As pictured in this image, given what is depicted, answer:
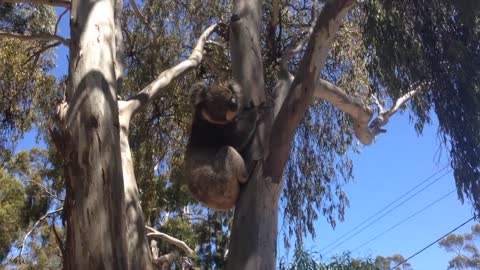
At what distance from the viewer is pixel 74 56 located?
13.5ft

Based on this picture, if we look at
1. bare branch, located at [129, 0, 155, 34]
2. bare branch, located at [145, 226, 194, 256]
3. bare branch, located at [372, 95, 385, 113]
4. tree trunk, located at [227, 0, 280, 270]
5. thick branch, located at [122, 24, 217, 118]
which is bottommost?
tree trunk, located at [227, 0, 280, 270]

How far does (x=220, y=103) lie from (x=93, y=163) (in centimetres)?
90

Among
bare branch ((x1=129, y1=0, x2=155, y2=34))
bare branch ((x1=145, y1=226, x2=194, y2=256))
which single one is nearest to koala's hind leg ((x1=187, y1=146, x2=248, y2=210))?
bare branch ((x1=129, y1=0, x2=155, y2=34))

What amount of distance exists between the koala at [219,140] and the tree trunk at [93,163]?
604 mm

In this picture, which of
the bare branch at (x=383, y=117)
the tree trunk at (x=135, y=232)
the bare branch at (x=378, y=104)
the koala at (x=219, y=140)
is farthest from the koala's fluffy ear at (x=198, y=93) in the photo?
the bare branch at (x=378, y=104)

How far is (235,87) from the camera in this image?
406 cm

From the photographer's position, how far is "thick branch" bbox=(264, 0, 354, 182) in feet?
12.0

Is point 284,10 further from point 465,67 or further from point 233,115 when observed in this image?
point 233,115

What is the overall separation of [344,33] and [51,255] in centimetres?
1268

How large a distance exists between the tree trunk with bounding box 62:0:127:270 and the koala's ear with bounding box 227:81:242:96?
0.75 m

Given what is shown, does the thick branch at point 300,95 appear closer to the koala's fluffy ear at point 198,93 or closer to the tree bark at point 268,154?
the tree bark at point 268,154

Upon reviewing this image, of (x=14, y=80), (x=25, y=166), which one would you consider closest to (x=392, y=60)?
(x=14, y=80)

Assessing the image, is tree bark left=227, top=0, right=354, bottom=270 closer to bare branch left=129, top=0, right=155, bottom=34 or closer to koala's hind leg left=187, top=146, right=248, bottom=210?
koala's hind leg left=187, top=146, right=248, bottom=210

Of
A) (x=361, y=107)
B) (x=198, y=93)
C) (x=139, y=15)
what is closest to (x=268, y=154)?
(x=198, y=93)
